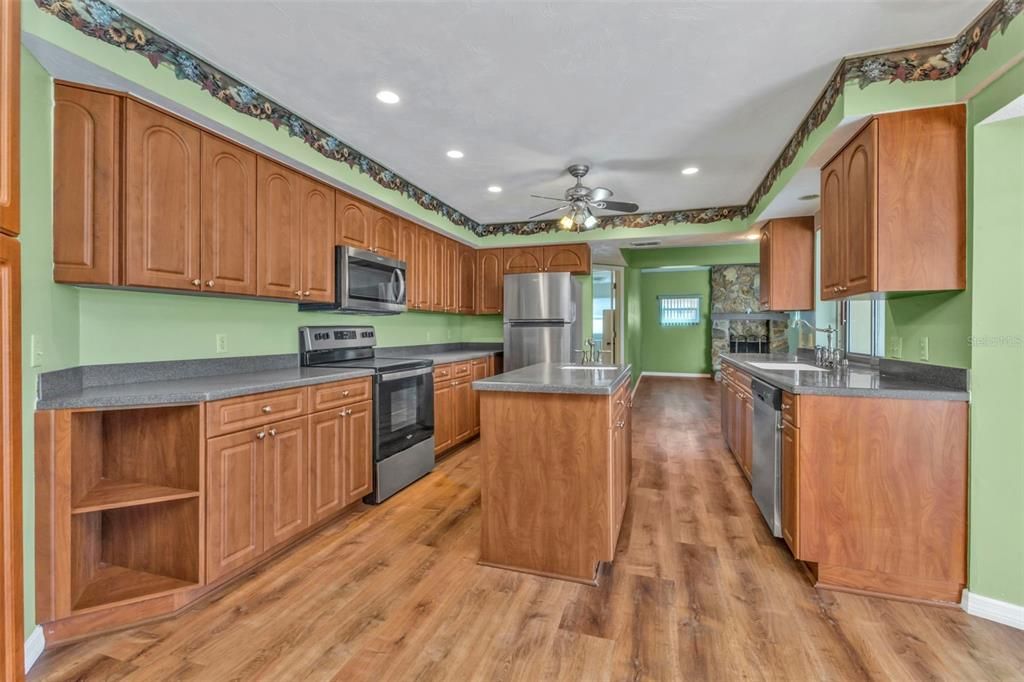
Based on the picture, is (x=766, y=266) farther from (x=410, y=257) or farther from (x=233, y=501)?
(x=233, y=501)

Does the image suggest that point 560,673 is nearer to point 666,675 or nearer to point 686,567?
point 666,675

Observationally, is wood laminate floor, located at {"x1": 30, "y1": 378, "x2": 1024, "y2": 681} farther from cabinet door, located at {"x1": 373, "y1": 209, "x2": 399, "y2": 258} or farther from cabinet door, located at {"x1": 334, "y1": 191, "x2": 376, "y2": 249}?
cabinet door, located at {"x1": 373, "y1": 209, "x2": 399, "y2": 258}

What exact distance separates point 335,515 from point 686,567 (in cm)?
209

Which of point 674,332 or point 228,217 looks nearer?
point 228,217

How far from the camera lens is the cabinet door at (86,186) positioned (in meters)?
1.84

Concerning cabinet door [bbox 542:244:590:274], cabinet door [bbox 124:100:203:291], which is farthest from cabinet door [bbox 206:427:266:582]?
cabinet door [bbox 542:244:590:274]

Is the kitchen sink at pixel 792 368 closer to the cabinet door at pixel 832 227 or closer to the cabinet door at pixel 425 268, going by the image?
the cabinet door at pixel 832 227

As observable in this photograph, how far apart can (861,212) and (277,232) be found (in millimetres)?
3199

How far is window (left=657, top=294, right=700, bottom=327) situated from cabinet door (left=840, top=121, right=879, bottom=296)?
767 cm

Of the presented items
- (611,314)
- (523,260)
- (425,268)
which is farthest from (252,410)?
(611,314)

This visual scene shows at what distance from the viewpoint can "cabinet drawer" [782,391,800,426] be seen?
2.18 m

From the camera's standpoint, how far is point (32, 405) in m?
1.67

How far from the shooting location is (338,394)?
2750mm

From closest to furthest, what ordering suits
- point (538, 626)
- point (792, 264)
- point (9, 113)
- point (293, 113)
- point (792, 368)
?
1. point (9, 113)
2. point (538, 626)
3. point (293, 113)
4. point (792, 368)
5. point (792, 264)
